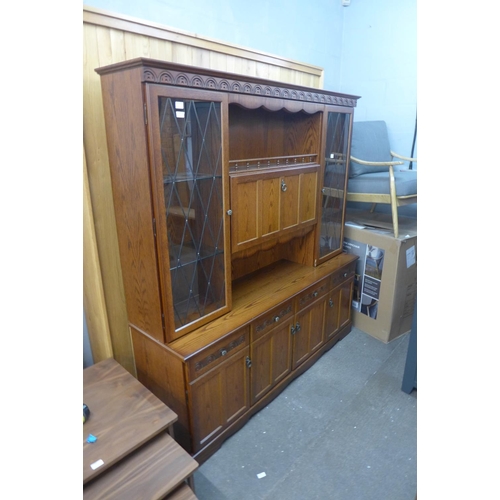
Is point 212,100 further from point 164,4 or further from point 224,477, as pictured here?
point 224,477

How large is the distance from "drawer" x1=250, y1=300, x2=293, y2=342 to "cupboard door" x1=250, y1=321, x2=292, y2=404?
3 cm

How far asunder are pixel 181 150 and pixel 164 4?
83cm

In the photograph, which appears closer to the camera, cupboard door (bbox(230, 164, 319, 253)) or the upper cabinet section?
the upper cabinet section

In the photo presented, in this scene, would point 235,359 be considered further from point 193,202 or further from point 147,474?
point 193,202

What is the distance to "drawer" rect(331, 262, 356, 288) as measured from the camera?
2.45 m

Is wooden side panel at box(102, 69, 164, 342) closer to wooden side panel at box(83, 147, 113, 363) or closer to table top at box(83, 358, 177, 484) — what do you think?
wooden side panel at box(83, 147, 113, 363)

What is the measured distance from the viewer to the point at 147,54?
163 centimetres

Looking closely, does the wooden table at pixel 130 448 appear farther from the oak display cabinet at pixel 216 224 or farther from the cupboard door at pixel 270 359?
the cupboard door at pixel 270 359

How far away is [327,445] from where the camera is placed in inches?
71.9

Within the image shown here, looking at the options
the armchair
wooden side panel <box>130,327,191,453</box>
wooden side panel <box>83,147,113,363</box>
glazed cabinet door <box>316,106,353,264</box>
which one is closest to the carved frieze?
glazed cabinet door <box>316,106,353,264</box>

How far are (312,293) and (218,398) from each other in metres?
0.88

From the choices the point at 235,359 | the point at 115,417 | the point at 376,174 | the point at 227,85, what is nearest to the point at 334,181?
the point at 376,174

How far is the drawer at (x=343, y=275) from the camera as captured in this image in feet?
8.05
